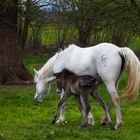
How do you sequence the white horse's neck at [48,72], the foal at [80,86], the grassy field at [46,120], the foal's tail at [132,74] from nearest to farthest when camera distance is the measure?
the grassy field at [46,120]
the foal's tail at [132,74]
the foal at [80,86]
the white horse's neck at [48,72]

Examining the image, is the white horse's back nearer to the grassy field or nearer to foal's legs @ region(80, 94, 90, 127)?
foal's legs @ region(80, 94, 90, 127)

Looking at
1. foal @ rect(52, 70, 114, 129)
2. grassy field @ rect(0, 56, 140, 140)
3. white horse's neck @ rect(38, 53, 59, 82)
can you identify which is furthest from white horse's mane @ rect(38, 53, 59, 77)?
grassy field @ rect(0, 56, 140, 140)

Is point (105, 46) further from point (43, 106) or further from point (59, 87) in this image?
point (43, 106)

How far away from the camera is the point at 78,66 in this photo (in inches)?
409

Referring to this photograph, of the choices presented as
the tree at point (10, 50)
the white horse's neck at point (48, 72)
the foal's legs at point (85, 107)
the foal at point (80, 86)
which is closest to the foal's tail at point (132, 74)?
the foal at point (80, 86)

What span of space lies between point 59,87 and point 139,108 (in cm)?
399

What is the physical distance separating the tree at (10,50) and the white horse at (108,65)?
8494 millimetres

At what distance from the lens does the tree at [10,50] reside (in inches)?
752

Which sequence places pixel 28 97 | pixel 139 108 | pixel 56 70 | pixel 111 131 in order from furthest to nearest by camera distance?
1. pixel 28 97
2. pixel 139 108
3. pixel 56 70
4. pixel 111 131

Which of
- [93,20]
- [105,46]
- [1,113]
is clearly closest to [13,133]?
[105,46]

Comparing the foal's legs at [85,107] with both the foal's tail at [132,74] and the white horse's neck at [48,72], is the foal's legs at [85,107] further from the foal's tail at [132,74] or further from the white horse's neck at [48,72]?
the white horse's neck at [48,72]

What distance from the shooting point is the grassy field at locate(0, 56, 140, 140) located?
28.1 ft

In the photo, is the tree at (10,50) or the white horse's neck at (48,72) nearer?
the white horse's neck at (48,72)

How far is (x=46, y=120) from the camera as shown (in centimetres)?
1151
